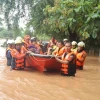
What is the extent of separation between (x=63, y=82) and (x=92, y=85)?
90cm

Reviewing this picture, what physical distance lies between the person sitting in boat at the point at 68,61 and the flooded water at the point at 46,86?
0.78 feet

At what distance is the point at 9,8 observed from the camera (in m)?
18.9

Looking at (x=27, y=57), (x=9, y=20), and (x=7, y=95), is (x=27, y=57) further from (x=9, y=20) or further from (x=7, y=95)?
(x=9, y=20)

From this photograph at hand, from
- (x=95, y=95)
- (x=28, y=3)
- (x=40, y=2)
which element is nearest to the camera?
(x=95, y=95)

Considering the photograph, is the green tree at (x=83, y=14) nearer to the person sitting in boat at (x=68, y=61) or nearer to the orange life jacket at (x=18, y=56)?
the person sitting in boat at (x=68, y=61)

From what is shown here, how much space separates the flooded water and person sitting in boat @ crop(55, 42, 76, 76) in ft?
0.78

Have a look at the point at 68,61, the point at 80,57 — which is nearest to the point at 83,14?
the point at 68,61

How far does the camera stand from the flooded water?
238 inches

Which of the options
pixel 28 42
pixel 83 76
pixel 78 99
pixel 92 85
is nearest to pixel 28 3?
pixel 28 42

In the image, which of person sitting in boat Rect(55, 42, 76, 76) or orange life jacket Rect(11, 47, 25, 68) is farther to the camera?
orange life jacket Rect(11, 47, 25, 68)

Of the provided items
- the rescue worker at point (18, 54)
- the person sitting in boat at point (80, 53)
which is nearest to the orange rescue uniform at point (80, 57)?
the person sitting in boat at point (80, 53)

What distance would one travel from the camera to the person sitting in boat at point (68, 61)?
8.08 m

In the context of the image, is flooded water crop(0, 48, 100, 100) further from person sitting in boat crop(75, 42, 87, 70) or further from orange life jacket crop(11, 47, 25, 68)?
person sitting in boat crop(75, 42, 87, 70)

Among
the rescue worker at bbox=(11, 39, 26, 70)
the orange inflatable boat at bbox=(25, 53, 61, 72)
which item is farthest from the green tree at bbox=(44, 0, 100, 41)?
the rescue worker at bbox=(11, 39, 26, 70)
